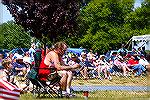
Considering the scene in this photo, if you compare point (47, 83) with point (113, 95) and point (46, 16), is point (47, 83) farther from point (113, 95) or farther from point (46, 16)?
point (46, 16)

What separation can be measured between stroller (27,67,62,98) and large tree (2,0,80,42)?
13.0ft

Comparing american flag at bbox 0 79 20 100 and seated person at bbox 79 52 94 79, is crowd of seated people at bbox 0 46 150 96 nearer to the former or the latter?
seated person at bbox 79 52 94 79

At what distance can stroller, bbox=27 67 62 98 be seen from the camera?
1115 centimetres

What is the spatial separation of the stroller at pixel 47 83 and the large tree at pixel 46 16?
3972 millimetres

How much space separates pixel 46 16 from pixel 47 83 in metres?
5.37

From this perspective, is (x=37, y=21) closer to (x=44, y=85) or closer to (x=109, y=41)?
(x=44, y=85)

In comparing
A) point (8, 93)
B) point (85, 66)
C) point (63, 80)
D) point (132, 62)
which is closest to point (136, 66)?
point (132, 62)

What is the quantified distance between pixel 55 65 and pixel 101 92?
2.31m

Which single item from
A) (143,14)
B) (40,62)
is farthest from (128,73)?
A: (40,62)

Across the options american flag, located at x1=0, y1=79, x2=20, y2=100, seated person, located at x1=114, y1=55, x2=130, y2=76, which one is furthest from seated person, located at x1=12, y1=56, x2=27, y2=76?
american flag, located at x1=0, y1=79, x2=20, y2=100

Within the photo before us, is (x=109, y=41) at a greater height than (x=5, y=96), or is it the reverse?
(x=109, y=41)

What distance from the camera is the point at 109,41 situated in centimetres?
2914

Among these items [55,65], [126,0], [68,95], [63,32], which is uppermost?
[126,0]

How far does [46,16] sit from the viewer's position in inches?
648
